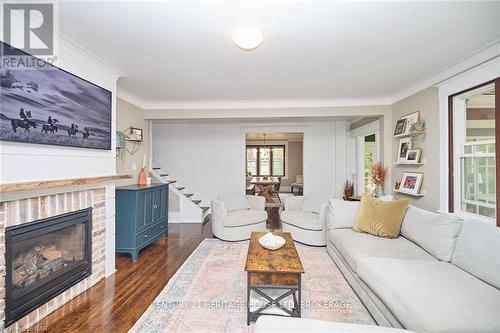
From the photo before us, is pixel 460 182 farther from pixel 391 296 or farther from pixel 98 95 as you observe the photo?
pixel 98 95

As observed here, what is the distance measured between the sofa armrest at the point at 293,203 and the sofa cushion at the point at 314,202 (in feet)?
0.38

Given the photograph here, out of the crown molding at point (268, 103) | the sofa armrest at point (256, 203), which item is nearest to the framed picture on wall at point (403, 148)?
the crown molding at point (268, 103)

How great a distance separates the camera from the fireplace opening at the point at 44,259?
1.85 metres

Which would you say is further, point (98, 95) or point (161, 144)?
point (161, 144)

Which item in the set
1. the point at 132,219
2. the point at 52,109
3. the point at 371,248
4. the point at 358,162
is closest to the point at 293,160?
the point at 358,162

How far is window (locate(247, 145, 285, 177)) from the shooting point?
432 inches

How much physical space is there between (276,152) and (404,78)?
25.3ft

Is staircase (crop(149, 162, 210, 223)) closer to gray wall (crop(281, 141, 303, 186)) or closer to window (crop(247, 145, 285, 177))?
window (crop(247, 145, 285, 177))

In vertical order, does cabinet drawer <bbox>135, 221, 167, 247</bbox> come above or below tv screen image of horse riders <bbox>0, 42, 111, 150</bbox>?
below

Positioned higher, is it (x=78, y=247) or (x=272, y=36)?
(x=272, y=36)

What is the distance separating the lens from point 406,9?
1.82 meters

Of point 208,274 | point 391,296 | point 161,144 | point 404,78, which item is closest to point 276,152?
point 161,144

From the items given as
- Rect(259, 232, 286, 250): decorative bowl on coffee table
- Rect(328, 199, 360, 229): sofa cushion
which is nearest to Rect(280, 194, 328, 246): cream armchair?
Rect(328, 199, 360, 229): sofa cushion

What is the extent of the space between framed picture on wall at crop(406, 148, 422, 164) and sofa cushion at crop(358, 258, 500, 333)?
6.19ft
